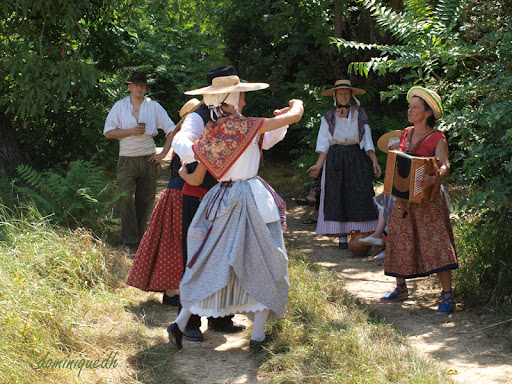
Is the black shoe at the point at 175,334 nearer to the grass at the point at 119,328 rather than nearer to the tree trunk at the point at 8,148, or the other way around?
the grass at the point at 119,328

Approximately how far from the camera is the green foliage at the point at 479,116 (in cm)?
478

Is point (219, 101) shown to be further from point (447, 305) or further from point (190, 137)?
point (447, 305)

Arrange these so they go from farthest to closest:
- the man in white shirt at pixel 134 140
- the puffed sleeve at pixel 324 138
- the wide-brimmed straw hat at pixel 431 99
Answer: the puffed sleeve at pixel 324 138, the man in white shirt at pixel 134 140, the wide-brimmed straw hat at pixel 431 99

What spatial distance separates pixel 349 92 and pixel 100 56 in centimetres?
475

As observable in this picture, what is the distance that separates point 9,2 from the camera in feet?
25.1

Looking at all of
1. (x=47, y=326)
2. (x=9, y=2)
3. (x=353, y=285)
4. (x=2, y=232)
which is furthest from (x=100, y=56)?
(x=47, y=326)

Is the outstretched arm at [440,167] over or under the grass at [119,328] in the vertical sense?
over

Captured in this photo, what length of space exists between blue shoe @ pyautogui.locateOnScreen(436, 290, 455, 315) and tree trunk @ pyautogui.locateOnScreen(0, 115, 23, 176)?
23.2 ft

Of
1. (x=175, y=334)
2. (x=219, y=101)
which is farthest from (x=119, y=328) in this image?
(x=219, y=101)

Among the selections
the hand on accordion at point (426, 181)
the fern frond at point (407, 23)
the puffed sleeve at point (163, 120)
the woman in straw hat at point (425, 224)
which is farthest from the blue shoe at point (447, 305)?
the puffed sleeve at point (163, 120)

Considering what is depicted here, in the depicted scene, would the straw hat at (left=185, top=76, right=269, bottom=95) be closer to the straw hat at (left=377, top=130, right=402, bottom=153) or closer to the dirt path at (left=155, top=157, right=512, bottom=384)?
the dirt path at (left=155, top=157, right=512, bottom=384)

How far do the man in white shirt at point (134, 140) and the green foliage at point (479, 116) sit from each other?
2773 millimetres

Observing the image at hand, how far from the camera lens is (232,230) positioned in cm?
425

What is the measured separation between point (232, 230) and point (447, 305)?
84.3 inches
